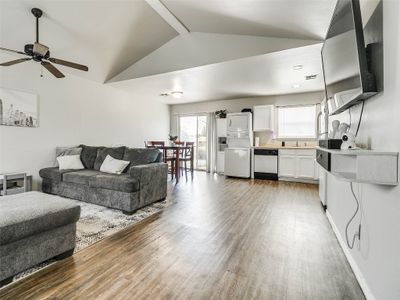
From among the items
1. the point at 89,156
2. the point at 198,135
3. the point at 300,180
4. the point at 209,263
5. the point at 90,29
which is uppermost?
the point at 90,29

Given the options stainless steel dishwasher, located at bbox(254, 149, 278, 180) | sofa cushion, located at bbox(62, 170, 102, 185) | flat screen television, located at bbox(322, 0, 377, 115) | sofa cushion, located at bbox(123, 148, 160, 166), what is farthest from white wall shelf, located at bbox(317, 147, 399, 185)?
stainless steel dishwasher, located at bbox(254, 149, 278, 180)

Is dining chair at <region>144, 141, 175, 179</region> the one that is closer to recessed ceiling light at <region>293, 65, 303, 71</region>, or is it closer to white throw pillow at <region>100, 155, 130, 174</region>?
white throw pillow at <region>100, 155, 130, 174</region>

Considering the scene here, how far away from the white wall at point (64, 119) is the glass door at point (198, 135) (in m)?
1.70

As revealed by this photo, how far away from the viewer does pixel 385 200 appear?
120cm

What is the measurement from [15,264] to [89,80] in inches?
171

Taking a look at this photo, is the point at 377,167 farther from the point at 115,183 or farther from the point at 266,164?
the point at 266,164

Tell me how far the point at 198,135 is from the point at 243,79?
318 centimetres

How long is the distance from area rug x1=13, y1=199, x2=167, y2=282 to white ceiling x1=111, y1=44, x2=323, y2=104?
2.64 metres

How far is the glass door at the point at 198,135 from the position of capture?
23.7ft

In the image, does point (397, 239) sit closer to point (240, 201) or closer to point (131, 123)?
point (240, 201)

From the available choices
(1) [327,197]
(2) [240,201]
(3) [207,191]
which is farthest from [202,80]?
(1) [327,197]

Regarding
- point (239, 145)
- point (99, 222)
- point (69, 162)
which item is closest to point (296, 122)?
point (239, 145)

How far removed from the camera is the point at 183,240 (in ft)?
7.30

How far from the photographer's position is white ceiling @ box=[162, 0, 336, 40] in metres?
2.38
